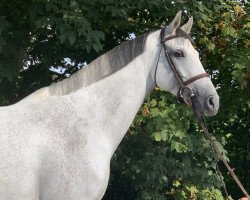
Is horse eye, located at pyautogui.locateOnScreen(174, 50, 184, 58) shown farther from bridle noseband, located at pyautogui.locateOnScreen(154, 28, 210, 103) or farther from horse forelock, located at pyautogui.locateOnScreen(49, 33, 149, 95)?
horse forelock, located at pyautogui.locateOnScreen(49, 33, 149, 95)

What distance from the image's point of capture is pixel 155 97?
5770mm

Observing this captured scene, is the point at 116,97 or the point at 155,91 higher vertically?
the point at 116,97

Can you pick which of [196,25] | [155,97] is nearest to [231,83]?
[196,25]

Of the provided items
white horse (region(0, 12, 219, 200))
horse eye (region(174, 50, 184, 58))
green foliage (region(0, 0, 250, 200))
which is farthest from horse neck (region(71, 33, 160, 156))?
green foliage (region(0, 0, 250, 200))

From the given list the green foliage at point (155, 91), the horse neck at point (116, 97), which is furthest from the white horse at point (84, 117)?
the green foliage at point (155, 91)

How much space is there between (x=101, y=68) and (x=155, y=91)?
2659mm

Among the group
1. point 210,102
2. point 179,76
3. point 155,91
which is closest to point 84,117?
point 179,76

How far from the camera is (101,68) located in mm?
3174

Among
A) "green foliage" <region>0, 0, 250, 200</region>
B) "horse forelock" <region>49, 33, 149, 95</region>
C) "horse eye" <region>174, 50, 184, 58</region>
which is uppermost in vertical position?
"horse forelock" <region>49, 33, 149, 95</region>

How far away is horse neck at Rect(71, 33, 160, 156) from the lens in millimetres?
3078

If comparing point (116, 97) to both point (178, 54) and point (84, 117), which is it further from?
point (178, 54)

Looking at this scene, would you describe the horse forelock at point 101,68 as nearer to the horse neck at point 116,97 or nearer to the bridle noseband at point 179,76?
the horse neck at point 116,97

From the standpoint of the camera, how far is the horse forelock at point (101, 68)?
10.2 ft

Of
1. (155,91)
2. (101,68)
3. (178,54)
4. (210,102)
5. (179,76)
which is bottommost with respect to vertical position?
(155,91)
